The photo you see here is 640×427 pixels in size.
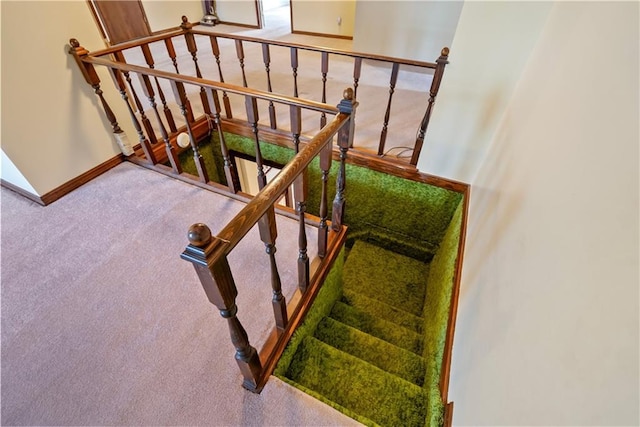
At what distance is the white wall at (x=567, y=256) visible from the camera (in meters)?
0.48

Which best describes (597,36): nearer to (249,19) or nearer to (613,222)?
(613,222)

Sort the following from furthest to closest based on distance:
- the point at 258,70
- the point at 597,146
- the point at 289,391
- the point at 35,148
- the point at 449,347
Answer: the point at 258,70 < the point at 35,148 < the point at 449,347 < the point at 289,391 < the point at 597,146

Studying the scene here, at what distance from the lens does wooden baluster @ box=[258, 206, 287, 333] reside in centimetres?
87

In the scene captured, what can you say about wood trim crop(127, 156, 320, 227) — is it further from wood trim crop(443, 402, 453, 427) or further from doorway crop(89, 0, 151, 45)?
doorway crop(89, 0, 151, 45)

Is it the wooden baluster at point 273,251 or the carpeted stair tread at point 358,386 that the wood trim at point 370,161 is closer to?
the carpeted stair tread at point 358,386

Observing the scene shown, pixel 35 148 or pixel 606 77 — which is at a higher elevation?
pixel 606 77

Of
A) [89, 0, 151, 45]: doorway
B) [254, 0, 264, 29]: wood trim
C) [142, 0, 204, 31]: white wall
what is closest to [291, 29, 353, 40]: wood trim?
[254, 0, 264, 29]: wood trim

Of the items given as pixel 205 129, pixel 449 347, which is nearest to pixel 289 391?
pixel 449 347

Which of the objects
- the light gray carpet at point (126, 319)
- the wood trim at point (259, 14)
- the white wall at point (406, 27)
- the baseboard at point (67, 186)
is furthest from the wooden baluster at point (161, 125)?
the wood trim at point (259, 14)

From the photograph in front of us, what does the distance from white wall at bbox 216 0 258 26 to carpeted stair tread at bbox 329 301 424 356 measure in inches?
258

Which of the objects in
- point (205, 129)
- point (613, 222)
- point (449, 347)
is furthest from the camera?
point (205, 129)

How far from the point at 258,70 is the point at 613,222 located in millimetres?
4397

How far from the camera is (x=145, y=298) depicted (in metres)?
1.46

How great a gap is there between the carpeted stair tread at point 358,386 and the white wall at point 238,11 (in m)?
6.87
